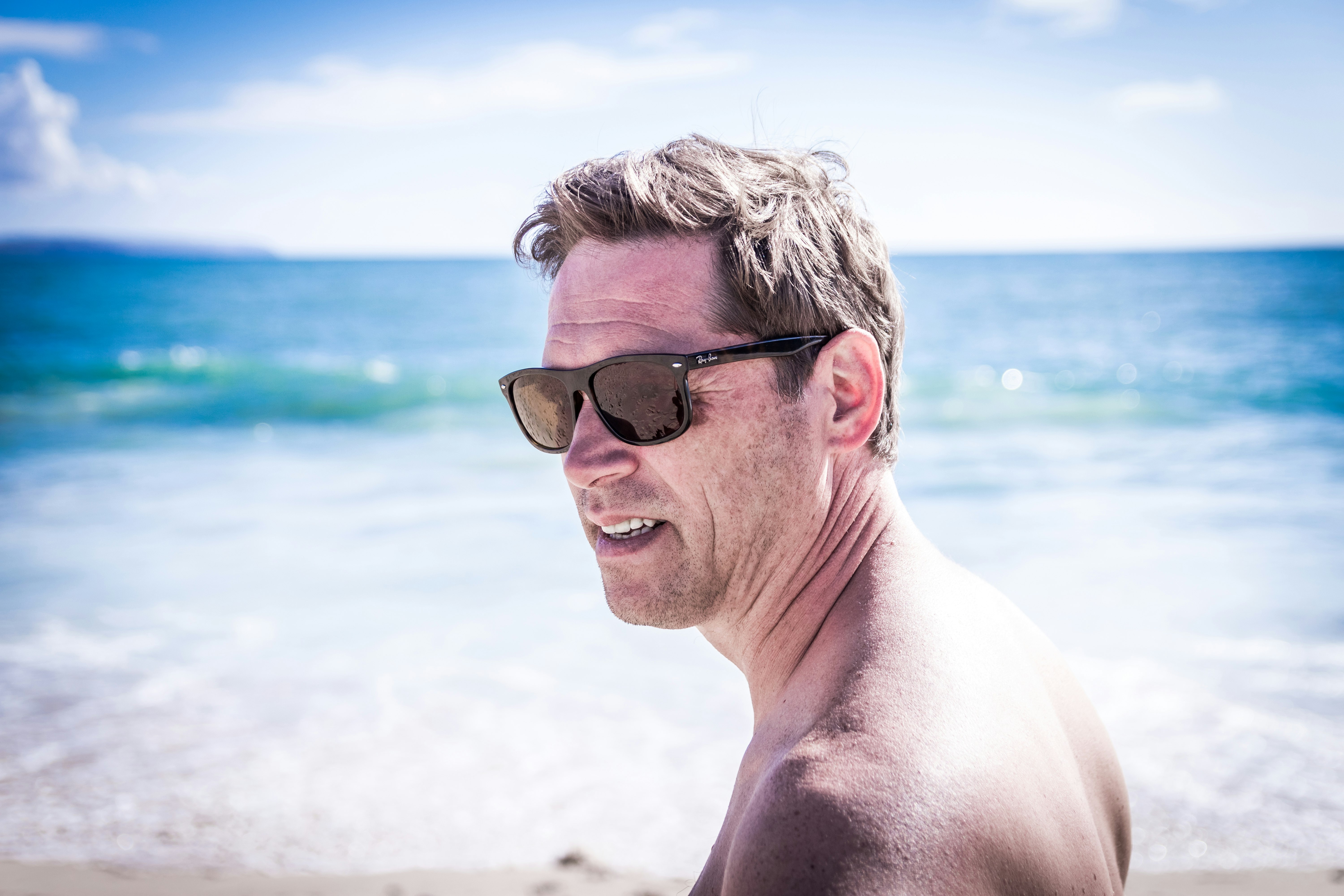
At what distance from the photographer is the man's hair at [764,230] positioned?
1879 mm

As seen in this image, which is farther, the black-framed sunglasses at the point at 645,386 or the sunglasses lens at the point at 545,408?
the sunglasses lens at the point at 545,408

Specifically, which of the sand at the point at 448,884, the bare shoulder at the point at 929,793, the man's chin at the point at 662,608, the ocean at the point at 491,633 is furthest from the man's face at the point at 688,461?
the sand at the point at 448,884

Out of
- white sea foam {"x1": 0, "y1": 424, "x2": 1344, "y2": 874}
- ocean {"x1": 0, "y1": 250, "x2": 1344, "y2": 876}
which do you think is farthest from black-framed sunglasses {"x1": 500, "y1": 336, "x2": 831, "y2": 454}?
white sea foam {"x1": 0, "y1": 424, "x2": 1344, "y2": 874}

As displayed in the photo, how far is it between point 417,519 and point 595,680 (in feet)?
17.3

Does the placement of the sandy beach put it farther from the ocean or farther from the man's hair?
the man's hair

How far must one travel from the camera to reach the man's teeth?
1970 mm

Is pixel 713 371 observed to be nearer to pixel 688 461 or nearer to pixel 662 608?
pixel 688 461

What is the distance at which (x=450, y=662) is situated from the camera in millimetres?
6820

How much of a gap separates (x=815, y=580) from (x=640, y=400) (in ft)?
1.76

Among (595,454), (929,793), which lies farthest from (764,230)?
(929,793)

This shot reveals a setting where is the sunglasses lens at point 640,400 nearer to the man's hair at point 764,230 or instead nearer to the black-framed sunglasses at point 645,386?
the black-framed sunglasses at point 645,386

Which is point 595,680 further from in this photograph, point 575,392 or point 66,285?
point 66,285

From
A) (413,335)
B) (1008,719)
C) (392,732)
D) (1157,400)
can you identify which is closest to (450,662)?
(392,732)

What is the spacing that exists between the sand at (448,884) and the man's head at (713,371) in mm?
2839
